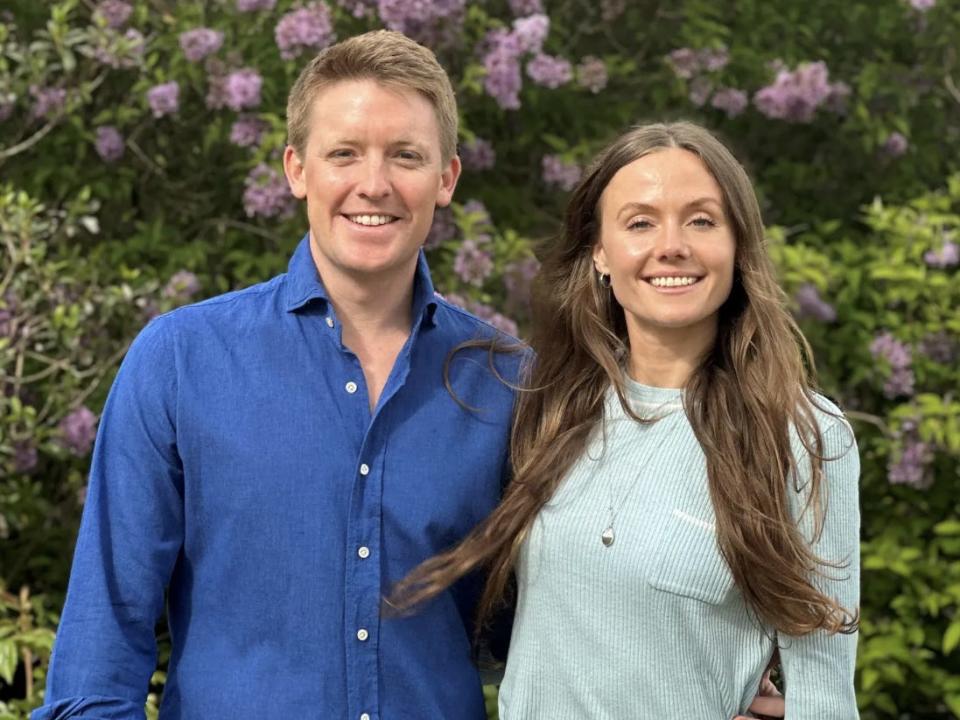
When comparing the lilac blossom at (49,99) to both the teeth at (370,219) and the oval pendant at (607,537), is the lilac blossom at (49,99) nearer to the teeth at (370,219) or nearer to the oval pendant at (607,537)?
the teeth at (370,219)

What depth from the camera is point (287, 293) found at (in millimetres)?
2664

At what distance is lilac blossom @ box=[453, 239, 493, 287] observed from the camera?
4559 millimetres

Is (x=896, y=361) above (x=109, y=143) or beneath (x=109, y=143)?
beneath

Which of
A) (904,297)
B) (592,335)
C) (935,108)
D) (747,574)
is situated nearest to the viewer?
(747,574)

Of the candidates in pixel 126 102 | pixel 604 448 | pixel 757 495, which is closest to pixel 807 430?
pixel 757 495

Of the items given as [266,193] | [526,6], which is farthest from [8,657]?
[526,6]

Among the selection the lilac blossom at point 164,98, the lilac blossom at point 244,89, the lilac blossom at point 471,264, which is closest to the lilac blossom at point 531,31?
the lilac blossom at point 471,264

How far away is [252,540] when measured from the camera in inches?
97.6

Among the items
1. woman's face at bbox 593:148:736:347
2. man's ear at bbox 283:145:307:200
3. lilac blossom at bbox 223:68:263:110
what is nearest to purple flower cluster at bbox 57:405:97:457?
lilac blossom at bbox 223:68:263:110

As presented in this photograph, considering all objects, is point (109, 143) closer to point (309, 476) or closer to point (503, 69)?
point (503, 69)

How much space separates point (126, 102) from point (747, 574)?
3.21 meters

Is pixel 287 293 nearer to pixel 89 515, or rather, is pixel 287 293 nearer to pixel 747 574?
pixel 89 515

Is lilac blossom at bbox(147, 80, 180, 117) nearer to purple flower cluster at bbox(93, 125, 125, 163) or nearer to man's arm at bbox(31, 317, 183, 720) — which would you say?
purple flower cluster at bbox(93, 125, 125, 163)

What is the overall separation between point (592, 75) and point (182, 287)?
1.47 m
